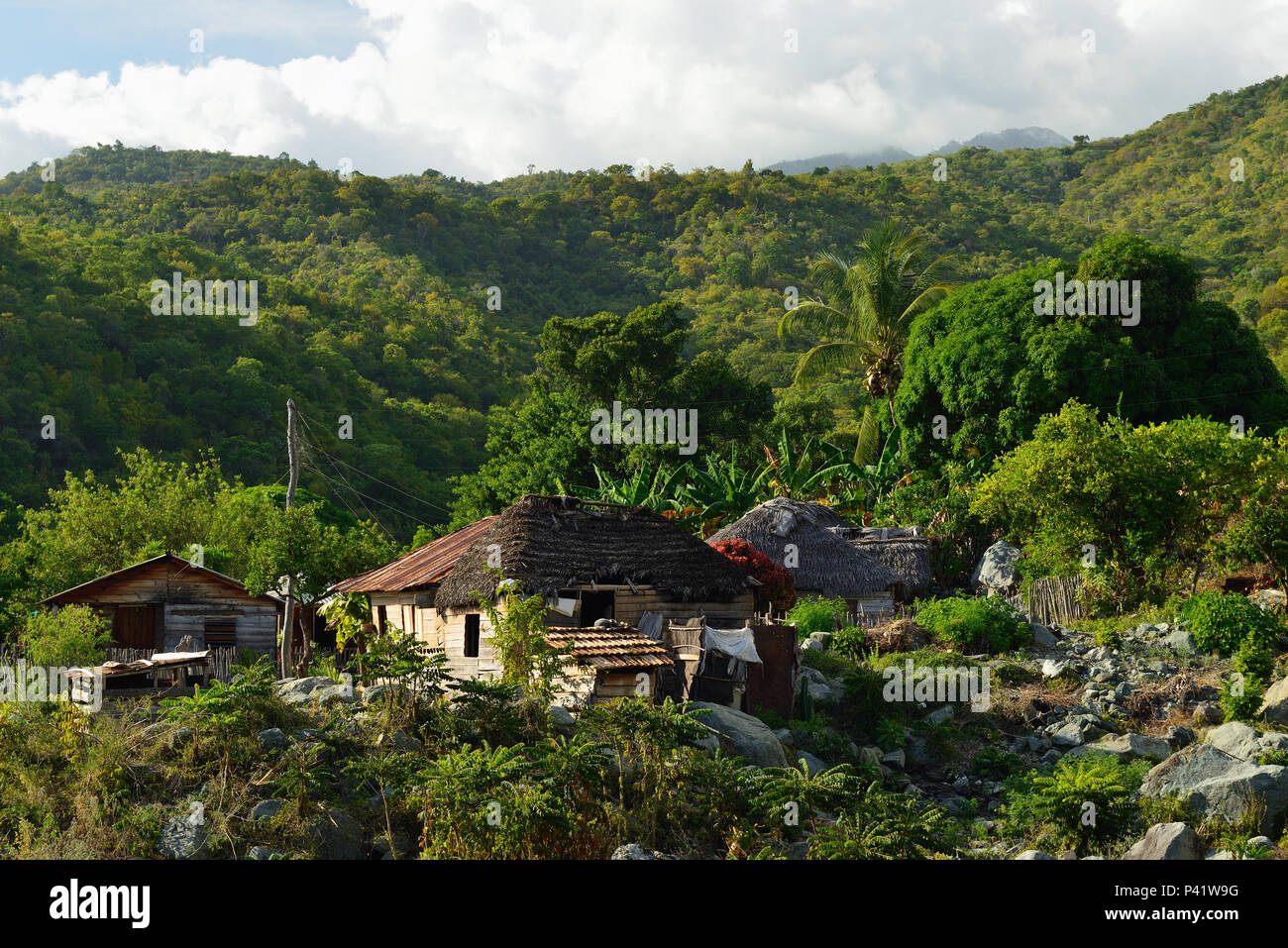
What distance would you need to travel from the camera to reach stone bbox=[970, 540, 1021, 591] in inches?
1067

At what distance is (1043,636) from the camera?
2253 cm

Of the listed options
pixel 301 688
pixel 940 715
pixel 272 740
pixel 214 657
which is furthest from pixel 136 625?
pixel 940 715

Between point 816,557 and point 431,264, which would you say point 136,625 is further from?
point 431,264

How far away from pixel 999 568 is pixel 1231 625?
762cm

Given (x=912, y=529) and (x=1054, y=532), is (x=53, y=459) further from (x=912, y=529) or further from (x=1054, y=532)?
(x=1054, y=532)

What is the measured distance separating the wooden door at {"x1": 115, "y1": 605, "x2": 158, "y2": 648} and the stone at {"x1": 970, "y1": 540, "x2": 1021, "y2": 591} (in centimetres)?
1921

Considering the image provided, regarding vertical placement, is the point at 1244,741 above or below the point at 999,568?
below

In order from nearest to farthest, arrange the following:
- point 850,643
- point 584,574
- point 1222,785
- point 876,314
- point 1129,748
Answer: point 1222,785, point 1129,748, point 584,574, point 850,643, point 876,314

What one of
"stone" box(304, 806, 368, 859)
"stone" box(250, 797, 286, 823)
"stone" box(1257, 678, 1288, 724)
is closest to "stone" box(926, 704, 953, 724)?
"stone" box(1257, 678, 1288, 724)

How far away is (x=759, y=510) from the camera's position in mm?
28922

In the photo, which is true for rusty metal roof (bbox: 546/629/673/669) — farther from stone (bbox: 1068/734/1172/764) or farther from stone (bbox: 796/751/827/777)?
stone (bbox: 1068/734/1172/764)

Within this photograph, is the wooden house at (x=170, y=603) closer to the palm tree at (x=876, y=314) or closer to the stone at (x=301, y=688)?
the stone at (x=301, y=688)

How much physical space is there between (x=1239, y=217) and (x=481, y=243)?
4358 cm
